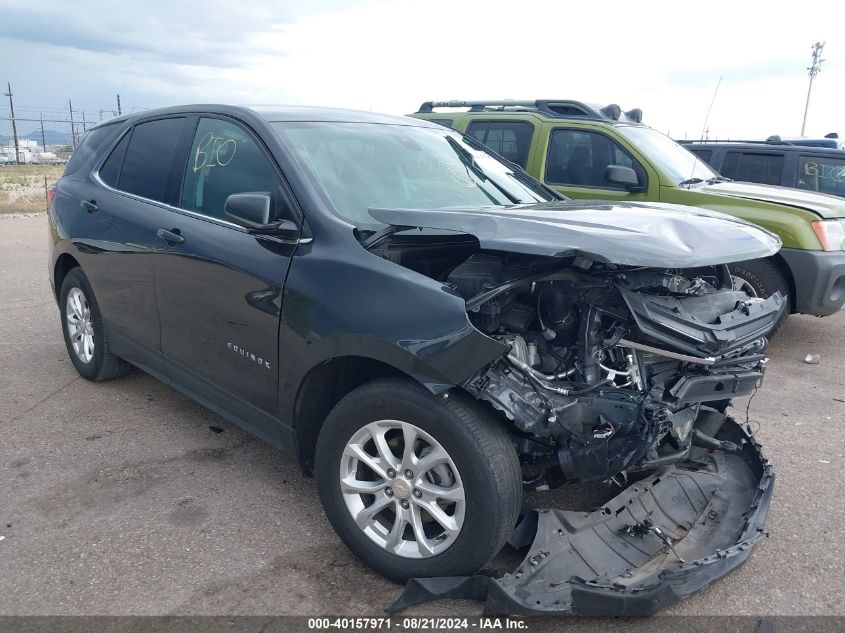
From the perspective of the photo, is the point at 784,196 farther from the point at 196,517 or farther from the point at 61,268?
the point at 61,268

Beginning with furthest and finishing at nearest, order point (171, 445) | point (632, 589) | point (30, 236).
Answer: point (30, 236) < point (171, 445) < point (632, 589)

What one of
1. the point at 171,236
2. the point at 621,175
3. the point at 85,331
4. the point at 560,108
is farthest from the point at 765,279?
the point at 85,331

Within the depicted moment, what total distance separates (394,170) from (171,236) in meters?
1.23

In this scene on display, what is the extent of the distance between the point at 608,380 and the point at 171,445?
2620 mm

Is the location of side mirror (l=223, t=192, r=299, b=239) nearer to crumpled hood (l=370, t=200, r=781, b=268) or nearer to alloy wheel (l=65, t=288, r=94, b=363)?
crumpled hood (l=370, t=200, r=781, b=268)

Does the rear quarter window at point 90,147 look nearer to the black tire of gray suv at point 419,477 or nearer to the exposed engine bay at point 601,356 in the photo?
the black tire of gray suv at point 419,477

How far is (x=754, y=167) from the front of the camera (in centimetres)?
880

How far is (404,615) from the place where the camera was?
8.82 ft

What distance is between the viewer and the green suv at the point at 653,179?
19.9 feet

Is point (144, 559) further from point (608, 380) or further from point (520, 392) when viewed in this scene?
point (608, 380)

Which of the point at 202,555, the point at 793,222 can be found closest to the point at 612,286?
the point at 202,555

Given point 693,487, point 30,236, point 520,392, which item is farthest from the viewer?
point 30,236

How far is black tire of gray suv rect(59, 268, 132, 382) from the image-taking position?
15.6ft

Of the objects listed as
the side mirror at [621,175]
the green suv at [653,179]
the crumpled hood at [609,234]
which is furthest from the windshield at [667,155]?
the crumpled hood at [609,234]
